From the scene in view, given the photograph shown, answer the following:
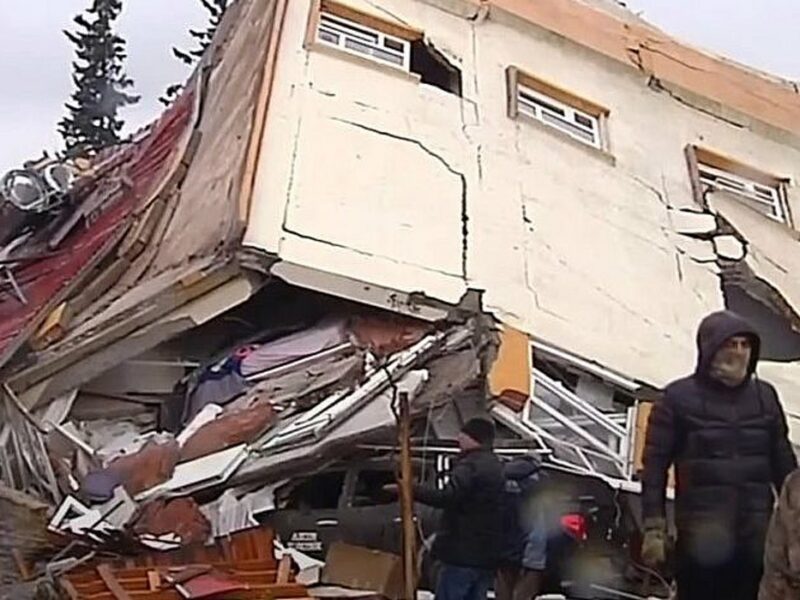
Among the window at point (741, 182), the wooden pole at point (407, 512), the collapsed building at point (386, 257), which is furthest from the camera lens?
the window at point (741, 182)

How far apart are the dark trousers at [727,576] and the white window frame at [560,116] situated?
7.65 meters

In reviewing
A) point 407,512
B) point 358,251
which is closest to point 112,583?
point 407,512

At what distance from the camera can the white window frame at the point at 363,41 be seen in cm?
1178

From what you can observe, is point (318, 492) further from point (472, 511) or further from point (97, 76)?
point (97, 76)

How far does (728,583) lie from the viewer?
480cm

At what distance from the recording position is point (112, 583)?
6.19 metres

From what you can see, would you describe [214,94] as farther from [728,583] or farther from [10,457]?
[728,583]

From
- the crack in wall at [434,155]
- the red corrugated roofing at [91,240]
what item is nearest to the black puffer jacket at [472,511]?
the crack in wall at [434,155]

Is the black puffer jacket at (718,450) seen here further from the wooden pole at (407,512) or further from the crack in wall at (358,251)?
the crack in wall at (358,251)

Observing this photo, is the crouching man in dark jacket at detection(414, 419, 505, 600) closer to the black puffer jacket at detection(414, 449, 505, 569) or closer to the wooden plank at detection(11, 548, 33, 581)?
the black puffer jacket at detection(414, 449, 505, 569)

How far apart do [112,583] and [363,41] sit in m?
6.99

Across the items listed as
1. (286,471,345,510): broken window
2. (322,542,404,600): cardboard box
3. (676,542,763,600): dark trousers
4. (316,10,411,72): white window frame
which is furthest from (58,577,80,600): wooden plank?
(316,10,411,72): white window frame

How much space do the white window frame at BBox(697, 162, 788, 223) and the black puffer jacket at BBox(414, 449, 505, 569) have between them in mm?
7300

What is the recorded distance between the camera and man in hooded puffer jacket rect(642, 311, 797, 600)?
15.8 ft
